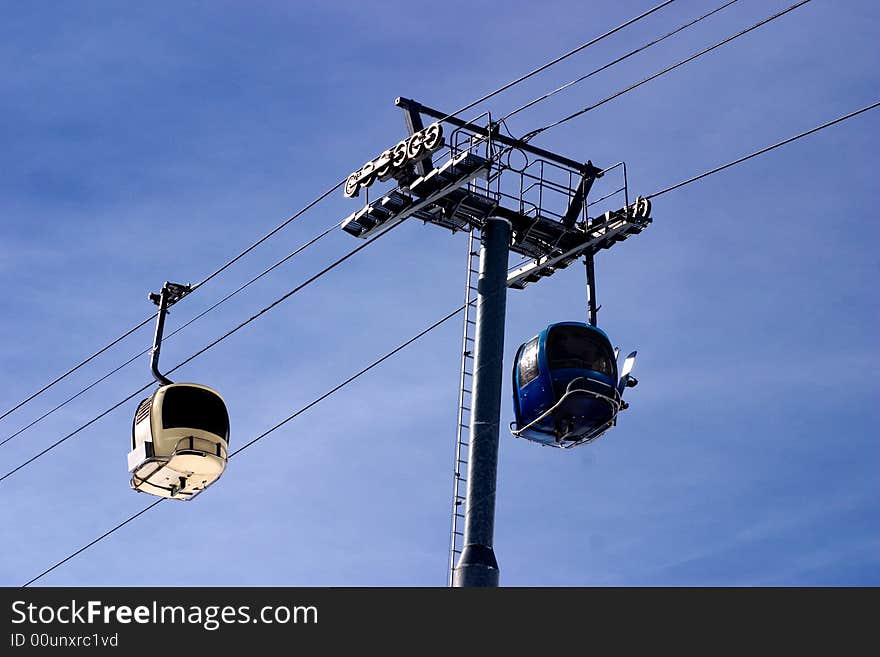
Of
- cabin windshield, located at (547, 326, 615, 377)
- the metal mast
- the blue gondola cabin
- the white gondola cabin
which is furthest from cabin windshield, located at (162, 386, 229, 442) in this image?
the metal mast

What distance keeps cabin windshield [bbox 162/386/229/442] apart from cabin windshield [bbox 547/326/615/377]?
6063mm

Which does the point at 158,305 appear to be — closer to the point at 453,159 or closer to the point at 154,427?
the point at 154,427

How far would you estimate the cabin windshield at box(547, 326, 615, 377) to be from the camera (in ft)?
88.5

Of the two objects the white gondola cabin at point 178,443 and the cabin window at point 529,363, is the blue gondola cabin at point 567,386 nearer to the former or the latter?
the cabin window at point 529,363

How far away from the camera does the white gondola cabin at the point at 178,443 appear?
2938 centimetres

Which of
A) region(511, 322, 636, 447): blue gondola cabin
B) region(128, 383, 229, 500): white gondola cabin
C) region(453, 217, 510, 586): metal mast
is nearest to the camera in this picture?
region(453, 217, 510, 586): metal mast

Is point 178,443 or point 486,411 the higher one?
point 178,443

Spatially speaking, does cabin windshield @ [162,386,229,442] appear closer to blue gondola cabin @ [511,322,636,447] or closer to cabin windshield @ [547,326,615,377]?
blue gondola cabin @ [511,322,636,447]

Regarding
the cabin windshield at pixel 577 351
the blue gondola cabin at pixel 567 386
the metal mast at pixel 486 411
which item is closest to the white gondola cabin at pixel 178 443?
the blue gondola cabin at pixel 567 386

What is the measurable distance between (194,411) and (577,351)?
6658 millimetres

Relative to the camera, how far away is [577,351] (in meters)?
27.1

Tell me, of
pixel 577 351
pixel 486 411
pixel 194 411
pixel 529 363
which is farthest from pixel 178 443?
pixel 486 411

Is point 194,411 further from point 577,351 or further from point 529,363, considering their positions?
point 577,351
